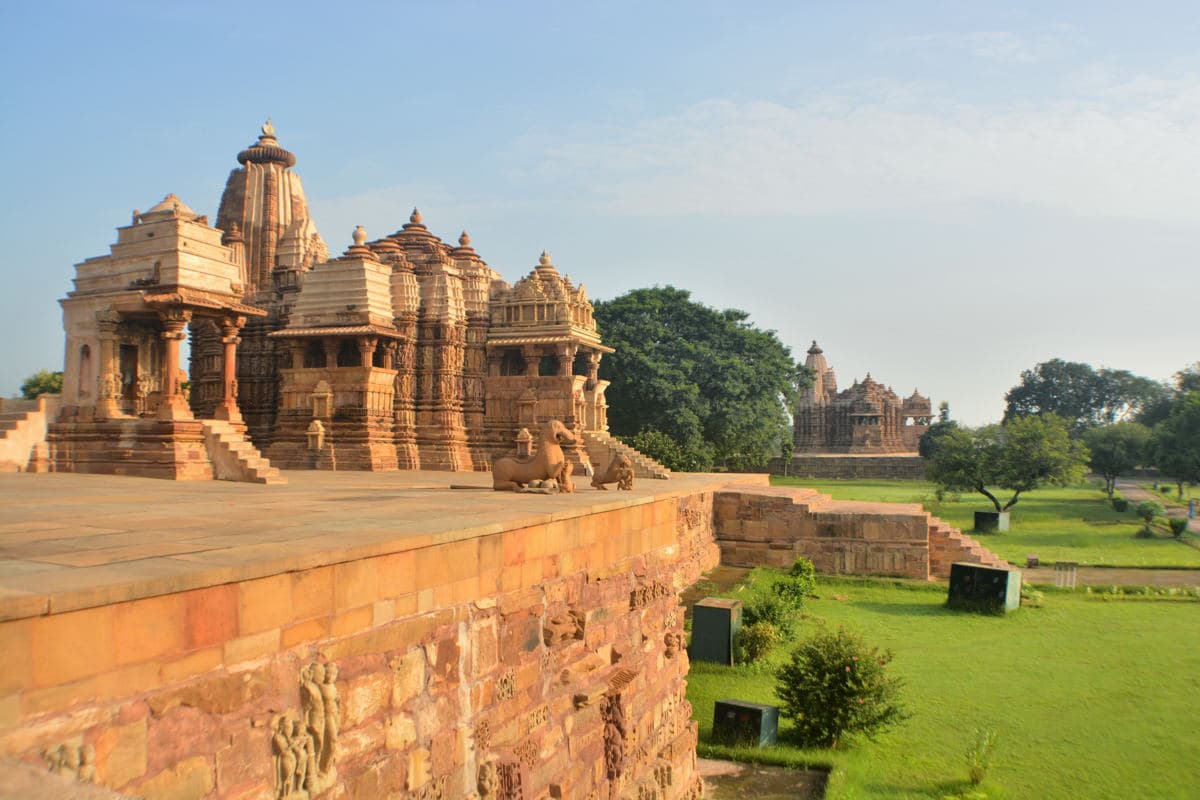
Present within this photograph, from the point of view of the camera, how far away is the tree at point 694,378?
106ft

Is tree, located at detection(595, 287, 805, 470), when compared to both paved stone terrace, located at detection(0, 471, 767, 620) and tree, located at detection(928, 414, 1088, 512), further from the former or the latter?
paved stone terrace, located at detection(0, 471, 767, 620)

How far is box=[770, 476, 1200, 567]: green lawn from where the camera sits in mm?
21297

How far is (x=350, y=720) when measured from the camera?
167 inches

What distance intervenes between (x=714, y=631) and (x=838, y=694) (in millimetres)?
3262

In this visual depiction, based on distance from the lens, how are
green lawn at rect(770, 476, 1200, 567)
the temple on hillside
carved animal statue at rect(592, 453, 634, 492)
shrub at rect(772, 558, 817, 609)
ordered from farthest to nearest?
green lawn at rect(770, 476, 1200, 567) → shrub at rect(772, 558, 817, 609) → the temple on hillside → carved animal statue at rect(592, 453, 634, 492)

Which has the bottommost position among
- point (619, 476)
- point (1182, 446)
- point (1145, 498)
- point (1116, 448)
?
point (1145, 498)

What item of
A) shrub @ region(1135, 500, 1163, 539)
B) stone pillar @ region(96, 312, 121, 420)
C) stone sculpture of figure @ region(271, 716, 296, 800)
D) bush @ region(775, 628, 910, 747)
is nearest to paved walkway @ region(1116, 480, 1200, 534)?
shrub @ region(1135, 500, 1163, 539)

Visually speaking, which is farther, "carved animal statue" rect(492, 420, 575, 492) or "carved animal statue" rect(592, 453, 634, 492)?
"carved animal statue" rect(592, 453, 634, 492)

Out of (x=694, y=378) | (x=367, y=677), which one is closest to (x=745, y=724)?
(x=367, y=677)

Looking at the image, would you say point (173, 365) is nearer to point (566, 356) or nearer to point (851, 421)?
point (566, 356)

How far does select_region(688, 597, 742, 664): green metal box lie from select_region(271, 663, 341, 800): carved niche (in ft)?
28.7

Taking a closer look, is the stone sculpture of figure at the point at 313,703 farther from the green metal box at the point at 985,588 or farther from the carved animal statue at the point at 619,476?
the green metal box at the point at 985,588

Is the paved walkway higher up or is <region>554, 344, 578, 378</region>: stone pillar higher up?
<region>554, 344, 578, 378</region>: stone pillar

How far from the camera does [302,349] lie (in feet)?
71.3
